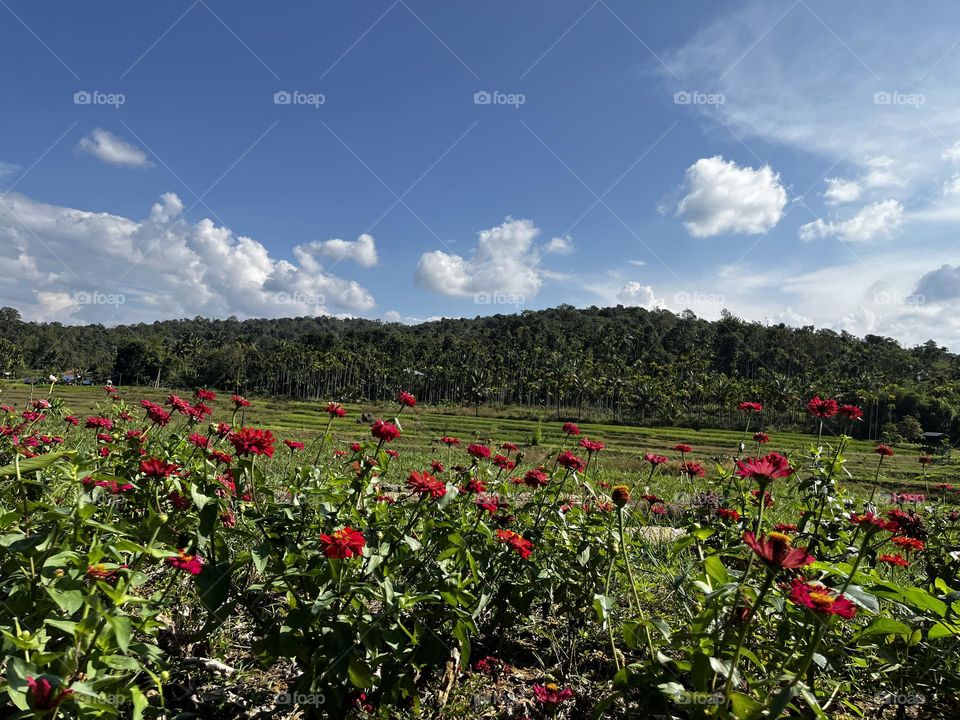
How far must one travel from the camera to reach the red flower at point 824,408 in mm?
2551

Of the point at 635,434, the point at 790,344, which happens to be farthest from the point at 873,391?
the point at 635,434

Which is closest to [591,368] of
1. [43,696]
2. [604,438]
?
[604,438]

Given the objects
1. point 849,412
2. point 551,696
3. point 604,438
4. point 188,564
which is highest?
point 849,412

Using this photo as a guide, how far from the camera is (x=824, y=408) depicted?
8.59 ft

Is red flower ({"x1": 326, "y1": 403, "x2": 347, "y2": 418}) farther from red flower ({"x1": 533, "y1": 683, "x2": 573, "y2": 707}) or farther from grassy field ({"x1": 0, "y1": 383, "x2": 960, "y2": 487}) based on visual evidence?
grassy field ({"x1": 0, "y1": 383, "x2": 960, "y2": 487})

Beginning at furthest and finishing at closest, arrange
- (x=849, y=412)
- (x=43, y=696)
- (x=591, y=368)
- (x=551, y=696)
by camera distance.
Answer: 1. (x=591, y=368)
2. (x=849, y=412)
3. (x=551, y=696)
4. (x=43, y=696)

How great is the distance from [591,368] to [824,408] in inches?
2875

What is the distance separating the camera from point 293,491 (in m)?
2.19

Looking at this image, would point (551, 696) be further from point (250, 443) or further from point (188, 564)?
point (250, 443)

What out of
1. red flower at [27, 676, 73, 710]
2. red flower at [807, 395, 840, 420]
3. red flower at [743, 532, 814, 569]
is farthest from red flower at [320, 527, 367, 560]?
red flower at [807, 395, 840, 420]

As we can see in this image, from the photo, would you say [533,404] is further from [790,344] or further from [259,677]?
[259,677]

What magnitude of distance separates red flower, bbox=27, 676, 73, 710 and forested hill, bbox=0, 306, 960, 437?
56.7 meters

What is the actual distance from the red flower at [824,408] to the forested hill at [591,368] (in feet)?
187

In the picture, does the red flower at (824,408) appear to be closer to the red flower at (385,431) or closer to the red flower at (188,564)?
the red flower at (385,431)
